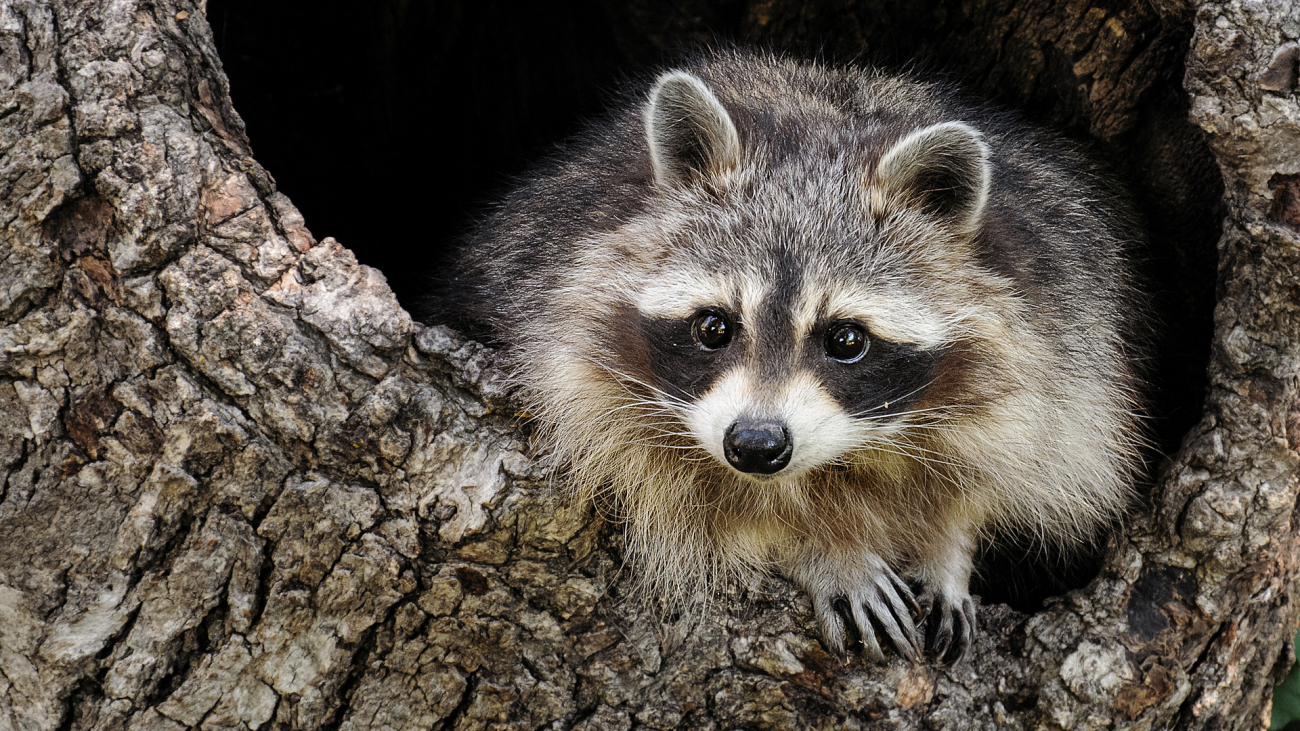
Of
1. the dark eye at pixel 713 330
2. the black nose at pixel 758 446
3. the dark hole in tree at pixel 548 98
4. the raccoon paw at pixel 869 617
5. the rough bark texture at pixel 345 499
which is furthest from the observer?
the dark hole in tree at pixel 548 98

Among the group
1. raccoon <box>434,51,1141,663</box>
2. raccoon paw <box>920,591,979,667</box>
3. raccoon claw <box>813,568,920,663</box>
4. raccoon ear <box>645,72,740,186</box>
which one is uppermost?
raccoon ear <box>645,72,740,186</box>

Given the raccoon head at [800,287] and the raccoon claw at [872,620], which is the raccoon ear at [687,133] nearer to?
the raccoon head at [800,287]

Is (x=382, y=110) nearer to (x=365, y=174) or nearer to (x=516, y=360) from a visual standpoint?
(x=365, y=174)

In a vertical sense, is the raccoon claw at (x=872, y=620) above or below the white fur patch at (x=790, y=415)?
below

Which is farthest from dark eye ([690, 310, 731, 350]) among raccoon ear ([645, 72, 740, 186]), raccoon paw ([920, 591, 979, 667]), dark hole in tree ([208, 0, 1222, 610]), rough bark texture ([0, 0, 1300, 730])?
dark hole in tree ([208, 0, 1222, 610])

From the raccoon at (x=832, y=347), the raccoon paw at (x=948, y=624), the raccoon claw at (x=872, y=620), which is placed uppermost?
the raccoon at (x=832, y=347)

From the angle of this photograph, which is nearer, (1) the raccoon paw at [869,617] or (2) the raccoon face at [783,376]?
(2) the raccoon face at [783,376]

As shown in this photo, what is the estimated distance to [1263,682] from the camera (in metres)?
2.83

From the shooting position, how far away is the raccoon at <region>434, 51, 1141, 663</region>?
2.47 meters

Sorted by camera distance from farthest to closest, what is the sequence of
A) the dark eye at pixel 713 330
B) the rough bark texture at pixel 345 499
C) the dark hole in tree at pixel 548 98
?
1. the dark hole in tree at pixel 548 98
2. the dark eye at pixel 713 330
3. the rough bark texture at pixel 345 499

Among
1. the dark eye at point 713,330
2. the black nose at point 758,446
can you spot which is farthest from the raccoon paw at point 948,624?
the dark eye at point 713,330

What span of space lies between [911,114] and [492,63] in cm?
226

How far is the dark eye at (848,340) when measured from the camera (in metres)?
2.46

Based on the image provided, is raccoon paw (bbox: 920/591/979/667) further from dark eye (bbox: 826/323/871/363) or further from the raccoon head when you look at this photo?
dark eye (bbox: 826/323/871/363)
